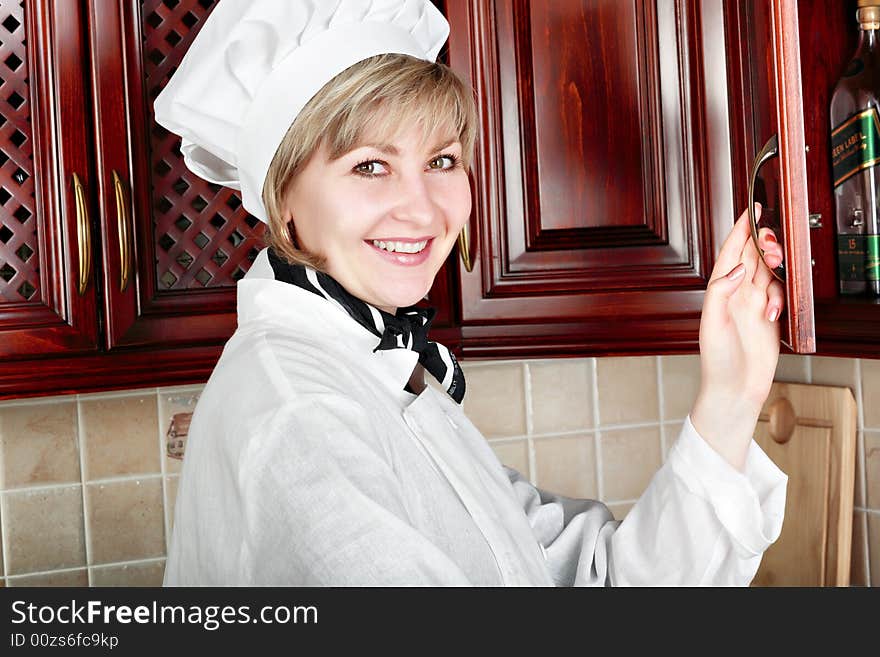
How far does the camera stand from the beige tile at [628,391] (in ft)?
6.19

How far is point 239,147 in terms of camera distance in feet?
3.28

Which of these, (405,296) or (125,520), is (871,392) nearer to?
(405,296)

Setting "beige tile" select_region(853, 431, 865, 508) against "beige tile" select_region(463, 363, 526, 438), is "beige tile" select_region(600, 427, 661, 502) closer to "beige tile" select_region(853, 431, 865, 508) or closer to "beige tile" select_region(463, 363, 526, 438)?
"beige tile" select_region(463, 363, 526, 438)

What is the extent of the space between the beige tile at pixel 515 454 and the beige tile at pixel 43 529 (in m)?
0.77

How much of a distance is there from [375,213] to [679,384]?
1080 millimetres

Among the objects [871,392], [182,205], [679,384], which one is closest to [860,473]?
[871,392]

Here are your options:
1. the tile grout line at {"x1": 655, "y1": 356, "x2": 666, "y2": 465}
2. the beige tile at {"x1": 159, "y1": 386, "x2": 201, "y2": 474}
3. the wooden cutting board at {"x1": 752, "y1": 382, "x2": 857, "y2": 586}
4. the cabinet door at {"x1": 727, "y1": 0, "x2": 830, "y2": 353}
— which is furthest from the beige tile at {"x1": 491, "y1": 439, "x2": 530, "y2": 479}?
the cabinet door at {"x1": 727, "y1": 0, "x2": 830, "y2": 353}

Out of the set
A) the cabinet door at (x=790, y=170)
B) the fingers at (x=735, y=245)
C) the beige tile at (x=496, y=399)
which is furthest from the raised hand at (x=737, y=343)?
the beige tile at (x=496, y=399)

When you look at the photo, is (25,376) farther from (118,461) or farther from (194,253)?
(118,461)

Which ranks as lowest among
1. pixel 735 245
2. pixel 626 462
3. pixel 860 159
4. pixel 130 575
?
pixel 130 575

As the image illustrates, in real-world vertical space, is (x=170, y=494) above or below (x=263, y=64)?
below

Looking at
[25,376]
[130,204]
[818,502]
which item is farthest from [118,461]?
[818,502]

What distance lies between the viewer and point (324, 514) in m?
0.73
